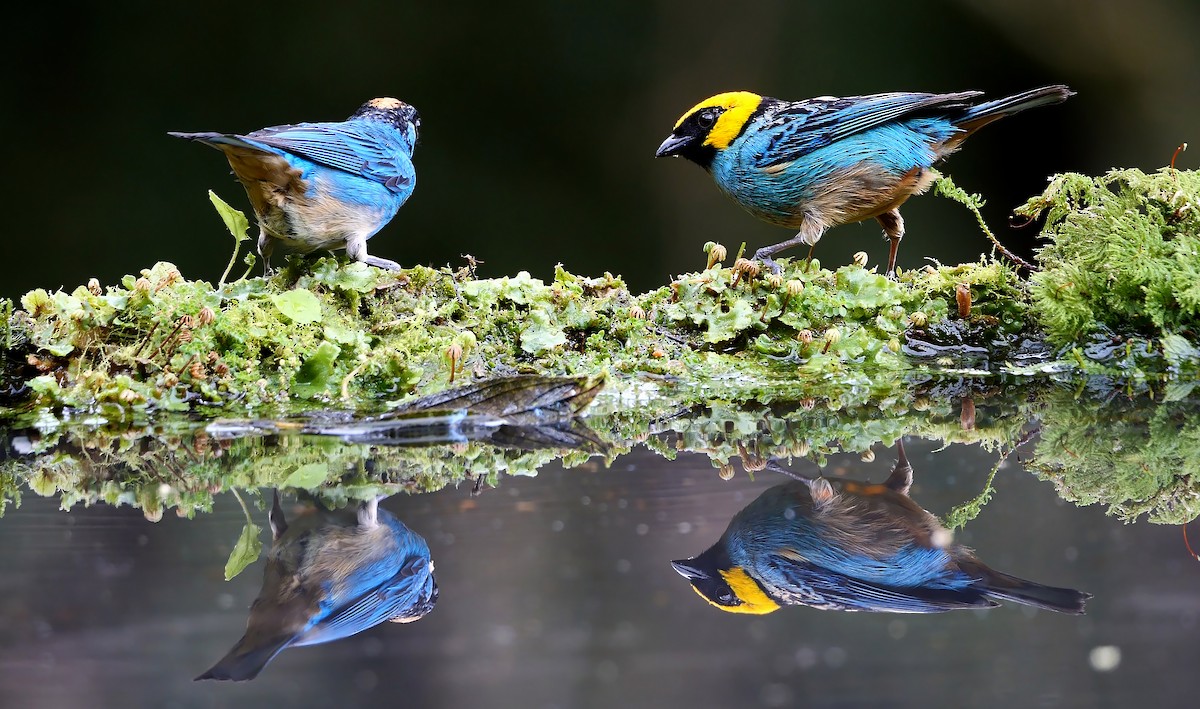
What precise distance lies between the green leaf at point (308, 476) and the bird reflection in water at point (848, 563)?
33.1 inches

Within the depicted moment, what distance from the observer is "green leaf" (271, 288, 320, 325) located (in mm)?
3223

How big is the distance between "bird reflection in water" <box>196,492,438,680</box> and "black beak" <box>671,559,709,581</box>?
0.36 m

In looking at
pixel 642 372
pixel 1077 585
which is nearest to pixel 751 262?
pixel 642 372

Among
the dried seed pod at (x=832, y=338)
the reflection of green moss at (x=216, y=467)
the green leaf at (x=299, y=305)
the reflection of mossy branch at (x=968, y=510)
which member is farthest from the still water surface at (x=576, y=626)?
the dried seed pod at (x=832, y=338)

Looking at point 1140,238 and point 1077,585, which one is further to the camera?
point 1140,238

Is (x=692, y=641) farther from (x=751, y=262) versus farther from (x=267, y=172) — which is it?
(x=267, y=172)

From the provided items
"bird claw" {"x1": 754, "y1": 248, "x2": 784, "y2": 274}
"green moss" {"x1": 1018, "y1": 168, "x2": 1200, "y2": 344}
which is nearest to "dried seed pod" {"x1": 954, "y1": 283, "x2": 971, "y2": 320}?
"green moss" {"x1": 1018, "y1": 168, "x2": 1200, "y2": 344}

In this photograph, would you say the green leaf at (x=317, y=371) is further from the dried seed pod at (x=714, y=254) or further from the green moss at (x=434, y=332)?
the dried seed pod at (x=714, y=254)

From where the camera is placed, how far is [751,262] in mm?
3533

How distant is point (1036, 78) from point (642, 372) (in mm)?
5847

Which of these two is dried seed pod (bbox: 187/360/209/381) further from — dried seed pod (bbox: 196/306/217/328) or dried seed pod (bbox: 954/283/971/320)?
dried seed pod (bbox: 954/283/971/320)

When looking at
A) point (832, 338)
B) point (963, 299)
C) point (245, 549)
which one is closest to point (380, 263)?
point (832, 338)

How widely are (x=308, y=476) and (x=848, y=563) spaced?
1.10 m

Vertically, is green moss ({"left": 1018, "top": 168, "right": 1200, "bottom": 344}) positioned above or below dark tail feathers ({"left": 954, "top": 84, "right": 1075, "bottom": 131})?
below
